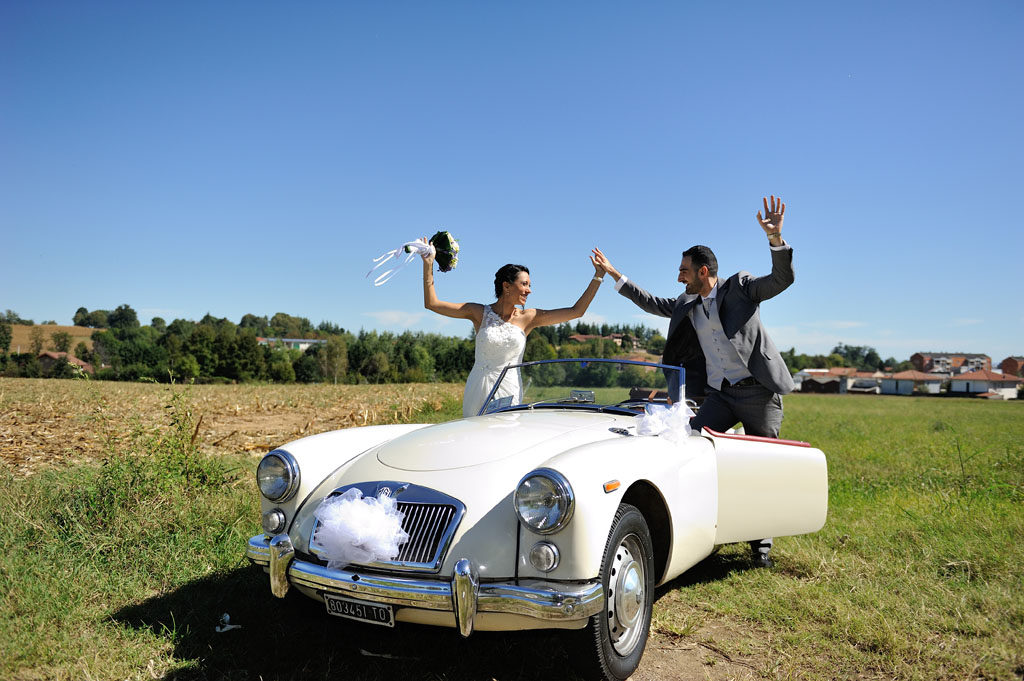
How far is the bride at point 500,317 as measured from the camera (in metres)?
5.59

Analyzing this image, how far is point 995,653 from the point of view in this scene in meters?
3.18

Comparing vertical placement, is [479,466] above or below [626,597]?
above

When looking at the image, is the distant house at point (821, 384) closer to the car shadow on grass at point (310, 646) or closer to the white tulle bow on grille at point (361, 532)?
the car shadow on grass at point (310, 646)

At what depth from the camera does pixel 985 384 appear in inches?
3228

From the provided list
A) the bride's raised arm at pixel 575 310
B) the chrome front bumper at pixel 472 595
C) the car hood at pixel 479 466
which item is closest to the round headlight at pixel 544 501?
the car hood at pixel 479 466

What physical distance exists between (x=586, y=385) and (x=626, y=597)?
1.87 m

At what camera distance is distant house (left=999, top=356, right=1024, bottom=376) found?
301 ft

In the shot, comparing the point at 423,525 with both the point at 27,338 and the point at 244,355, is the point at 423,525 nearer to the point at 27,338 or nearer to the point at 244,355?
the point at 244,355

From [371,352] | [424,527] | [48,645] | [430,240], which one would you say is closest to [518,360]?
[430,240]

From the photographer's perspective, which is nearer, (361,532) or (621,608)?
(361,532)

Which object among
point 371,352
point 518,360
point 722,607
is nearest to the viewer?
point 722,607

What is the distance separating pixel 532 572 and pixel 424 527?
535mm

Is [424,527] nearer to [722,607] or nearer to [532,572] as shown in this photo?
[532,572]

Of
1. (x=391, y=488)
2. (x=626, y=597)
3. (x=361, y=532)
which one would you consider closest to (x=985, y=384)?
(x=626, y=597)
